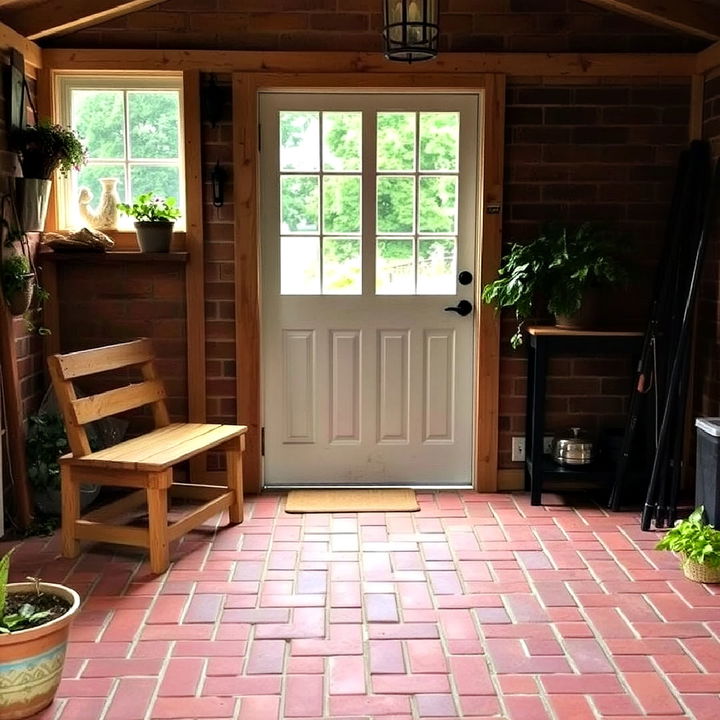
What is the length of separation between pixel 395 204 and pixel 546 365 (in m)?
1.11

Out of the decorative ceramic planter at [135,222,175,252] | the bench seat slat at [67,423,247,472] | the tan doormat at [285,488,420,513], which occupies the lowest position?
the tan doormat at [285,488,420,513]

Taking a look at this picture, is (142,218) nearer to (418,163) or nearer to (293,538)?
(418,163)

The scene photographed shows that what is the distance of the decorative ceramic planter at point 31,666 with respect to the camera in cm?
235

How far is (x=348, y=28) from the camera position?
4.39m

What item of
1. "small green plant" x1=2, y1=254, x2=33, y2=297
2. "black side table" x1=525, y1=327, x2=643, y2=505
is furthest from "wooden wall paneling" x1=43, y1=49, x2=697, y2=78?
"black side table" x1=525, y1=327, x2=643, y2=505

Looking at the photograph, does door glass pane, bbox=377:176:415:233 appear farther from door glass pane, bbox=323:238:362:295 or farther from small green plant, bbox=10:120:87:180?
small green plant, bbox=10:120:87:180

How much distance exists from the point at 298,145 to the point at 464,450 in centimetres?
178

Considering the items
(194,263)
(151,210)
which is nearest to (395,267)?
(194,263)

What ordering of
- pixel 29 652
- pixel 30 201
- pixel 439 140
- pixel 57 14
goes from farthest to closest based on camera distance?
pixel 439 140 → pixel 57 14 → pixel 30 201 → pixel 29 652

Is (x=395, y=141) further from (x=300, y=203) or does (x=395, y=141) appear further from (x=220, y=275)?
(x=220, y=275)

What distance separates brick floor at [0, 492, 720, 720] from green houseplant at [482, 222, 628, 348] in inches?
39.6

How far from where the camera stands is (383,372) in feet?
15.3

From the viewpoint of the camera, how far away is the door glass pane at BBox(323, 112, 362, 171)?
4512mm

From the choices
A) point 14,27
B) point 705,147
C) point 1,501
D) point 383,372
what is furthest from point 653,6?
point 1,501
